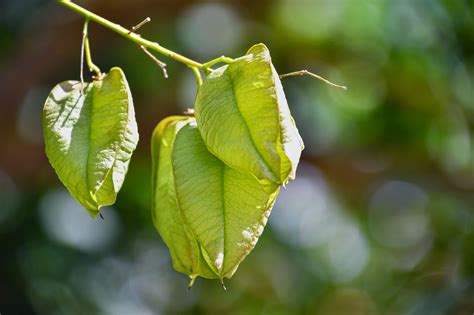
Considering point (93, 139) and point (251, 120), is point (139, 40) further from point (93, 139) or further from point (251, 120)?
point (251, 120)

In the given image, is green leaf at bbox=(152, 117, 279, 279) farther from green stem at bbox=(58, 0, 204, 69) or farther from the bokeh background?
the bokeh background

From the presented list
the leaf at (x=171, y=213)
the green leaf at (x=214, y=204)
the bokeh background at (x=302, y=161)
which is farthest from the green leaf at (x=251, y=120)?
the bokeh background at (x=302, y=161)

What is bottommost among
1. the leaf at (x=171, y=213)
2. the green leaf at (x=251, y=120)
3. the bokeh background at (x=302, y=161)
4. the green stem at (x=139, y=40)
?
the bokeh background at (x=302, y=161)

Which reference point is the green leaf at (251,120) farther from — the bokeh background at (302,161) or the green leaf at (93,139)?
the bokeh background at (302,161)

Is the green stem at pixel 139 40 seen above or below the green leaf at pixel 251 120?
above

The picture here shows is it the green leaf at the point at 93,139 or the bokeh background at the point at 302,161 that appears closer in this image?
the green leaf at the point at 93,139

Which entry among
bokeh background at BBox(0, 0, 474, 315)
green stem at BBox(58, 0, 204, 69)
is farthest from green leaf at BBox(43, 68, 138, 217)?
bokeh background at BBox(0, 0, 474, 315)
